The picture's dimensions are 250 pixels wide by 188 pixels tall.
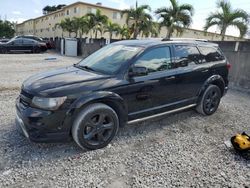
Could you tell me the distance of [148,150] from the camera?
344cm

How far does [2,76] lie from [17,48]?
38.0 feet

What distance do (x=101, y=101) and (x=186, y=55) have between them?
2028 millimetres

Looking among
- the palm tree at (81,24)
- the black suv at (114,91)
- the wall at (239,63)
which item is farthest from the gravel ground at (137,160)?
the palm tree at (81,24)

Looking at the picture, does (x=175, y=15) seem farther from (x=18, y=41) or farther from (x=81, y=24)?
(x=81, y=24)

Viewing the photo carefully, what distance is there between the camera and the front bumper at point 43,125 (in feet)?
9.66

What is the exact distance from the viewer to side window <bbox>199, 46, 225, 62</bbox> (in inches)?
185

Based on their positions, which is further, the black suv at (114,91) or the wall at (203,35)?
the wall at (203,35)

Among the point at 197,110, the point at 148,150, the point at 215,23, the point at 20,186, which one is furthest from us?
the point at 215,23

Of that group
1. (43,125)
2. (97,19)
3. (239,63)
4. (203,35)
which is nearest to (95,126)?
(43,125)

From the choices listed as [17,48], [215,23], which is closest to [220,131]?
[215,23]

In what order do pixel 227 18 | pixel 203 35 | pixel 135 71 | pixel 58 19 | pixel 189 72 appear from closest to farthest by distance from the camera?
pixel 135 71, pixel 189 72, pixel 227 18, pixel 203 35, pixel 58 19

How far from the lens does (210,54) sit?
483cm

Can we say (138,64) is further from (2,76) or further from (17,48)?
(17,48)

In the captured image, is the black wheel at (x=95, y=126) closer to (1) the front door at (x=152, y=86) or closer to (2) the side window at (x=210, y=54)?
(1) the front door at (x=152, y=86)
